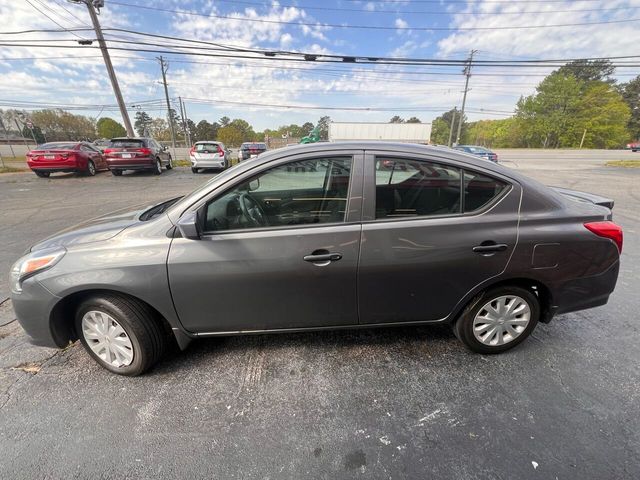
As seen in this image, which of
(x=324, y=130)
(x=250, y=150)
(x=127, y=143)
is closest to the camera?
(x=127, y=143)

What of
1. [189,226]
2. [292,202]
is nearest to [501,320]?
[292,202]

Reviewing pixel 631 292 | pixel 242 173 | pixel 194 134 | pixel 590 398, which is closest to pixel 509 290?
pixel 590 398

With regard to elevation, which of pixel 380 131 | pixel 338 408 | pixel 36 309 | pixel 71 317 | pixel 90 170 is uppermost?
pixel 380 131

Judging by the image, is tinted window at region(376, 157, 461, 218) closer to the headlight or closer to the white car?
the headlight

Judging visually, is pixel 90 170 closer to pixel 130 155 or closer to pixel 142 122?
pixel 130 155

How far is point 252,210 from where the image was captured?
2.21m

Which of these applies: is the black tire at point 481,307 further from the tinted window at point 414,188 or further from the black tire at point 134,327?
the black tire at point 134,327

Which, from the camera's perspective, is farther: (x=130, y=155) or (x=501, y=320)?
(x=130, y=155)

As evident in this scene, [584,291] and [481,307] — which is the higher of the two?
[584,291]

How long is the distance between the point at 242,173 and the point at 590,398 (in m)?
2.77

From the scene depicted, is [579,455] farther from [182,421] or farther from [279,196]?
[279,196]

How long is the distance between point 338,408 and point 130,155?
14.3 meters

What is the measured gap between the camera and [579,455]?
160 centimetres

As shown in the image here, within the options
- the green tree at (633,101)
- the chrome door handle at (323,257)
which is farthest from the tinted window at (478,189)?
the green tree at (633,101)
